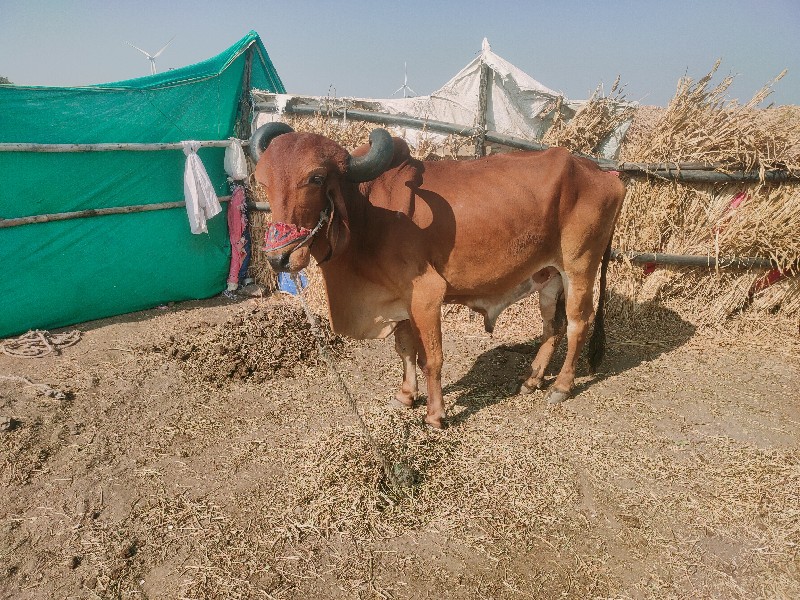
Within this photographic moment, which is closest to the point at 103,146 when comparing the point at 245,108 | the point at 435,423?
the point at 245,108

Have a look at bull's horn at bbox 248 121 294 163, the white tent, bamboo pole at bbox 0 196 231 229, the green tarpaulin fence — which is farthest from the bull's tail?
bamboo pole at bbox 0 196 231 229

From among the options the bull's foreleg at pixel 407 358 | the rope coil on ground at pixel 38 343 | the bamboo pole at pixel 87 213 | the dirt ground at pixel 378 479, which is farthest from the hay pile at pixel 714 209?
the rope coil on ground at pixel 38 343

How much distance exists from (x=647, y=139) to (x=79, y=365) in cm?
703

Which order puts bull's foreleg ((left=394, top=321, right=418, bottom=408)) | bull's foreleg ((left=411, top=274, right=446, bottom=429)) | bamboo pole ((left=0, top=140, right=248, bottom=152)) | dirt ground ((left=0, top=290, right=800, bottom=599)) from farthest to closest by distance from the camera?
1. bamboo pole ((left=0, top=140, right=248, bottom=152))
2. bull's foreleg ((left=394, top=321, right=418, bottom=408))
3. bull's foreleg ((left=411, top=274, right=446, bottom=429))
4. dirt ground ((left=0, top=290, right=800, bottom=599))

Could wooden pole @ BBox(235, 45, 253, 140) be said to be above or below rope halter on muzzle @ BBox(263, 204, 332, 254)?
above

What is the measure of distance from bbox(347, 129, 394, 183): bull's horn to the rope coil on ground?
14.4 feet

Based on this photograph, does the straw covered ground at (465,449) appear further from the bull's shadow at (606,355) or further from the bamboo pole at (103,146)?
the bamboo pole at (103,146)

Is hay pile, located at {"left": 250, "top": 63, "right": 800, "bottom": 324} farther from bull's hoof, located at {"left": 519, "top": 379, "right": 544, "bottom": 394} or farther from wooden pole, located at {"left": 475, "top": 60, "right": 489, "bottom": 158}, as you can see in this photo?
bull's hoof, located at {"left": 519, "top": 379, "right": 544, "bottom": 394}

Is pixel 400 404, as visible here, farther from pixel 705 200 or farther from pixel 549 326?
pixel 705 200

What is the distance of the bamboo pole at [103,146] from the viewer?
573 centimetres

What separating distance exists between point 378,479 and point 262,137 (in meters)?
2.45

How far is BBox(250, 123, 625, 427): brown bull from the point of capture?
137 inches

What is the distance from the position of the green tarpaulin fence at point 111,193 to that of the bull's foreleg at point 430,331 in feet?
15.5

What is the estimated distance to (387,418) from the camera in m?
4.19
